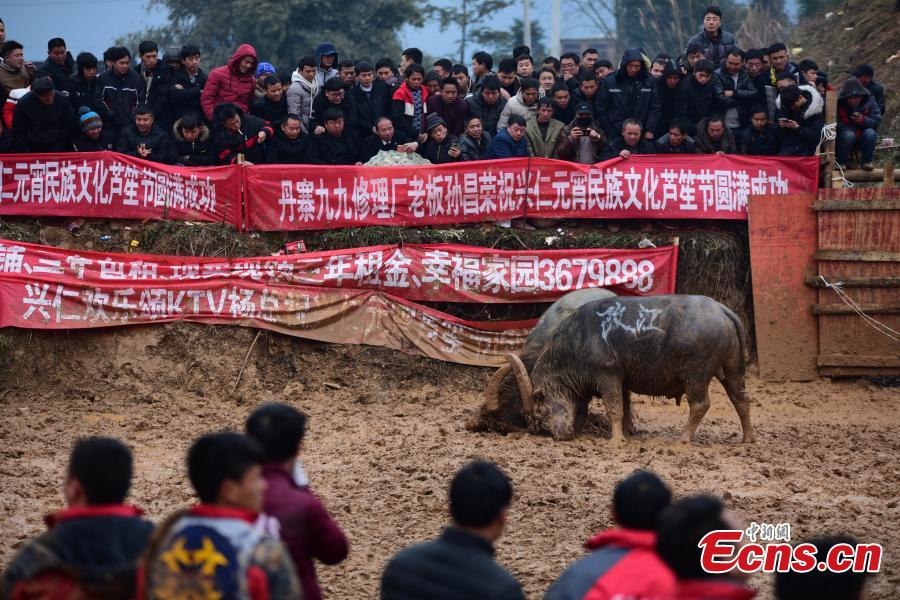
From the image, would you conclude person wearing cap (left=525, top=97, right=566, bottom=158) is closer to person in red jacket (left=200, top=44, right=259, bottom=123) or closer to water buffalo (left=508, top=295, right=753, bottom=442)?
water buffalo (left=508, top=295, right=753, bottom=442)

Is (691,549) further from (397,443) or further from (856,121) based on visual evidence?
(856,121)

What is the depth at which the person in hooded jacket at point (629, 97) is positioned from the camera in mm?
14406

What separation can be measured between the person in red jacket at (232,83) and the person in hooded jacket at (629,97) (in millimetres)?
4436

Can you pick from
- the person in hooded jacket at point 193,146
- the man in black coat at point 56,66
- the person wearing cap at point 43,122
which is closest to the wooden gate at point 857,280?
→ the person in hooded jacket at point 193,146

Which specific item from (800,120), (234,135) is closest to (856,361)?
(800,120)

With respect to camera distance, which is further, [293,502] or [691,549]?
[293,502]

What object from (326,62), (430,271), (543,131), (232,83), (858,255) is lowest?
(430,271)

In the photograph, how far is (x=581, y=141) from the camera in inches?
557

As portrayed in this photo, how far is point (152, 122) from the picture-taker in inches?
552

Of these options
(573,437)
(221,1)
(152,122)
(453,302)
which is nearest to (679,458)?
(573,437)

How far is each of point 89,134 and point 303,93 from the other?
269 centimetres

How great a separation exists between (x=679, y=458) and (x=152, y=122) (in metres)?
7.64

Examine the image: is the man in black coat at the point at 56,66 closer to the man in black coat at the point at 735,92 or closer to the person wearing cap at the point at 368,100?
the person wearing cap at the point at 368,100

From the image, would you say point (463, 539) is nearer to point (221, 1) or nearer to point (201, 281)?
point (201, 281)
